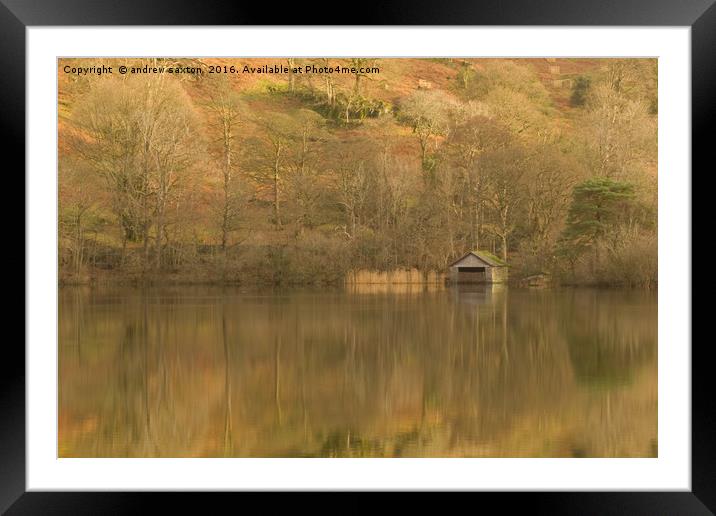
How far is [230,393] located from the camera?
24.7 feet

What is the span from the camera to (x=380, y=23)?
272cm

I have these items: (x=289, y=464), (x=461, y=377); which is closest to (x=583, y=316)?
(x=461, y=377)

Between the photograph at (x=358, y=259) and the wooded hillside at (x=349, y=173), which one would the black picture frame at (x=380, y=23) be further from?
the wooded hillside at (x=349, y=173)

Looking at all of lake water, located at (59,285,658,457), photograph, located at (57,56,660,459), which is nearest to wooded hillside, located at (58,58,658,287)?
photograph, located at (57,56,660,459)

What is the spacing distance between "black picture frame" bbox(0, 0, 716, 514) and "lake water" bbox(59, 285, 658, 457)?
2361 mm

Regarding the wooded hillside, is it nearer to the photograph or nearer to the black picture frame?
A: the photograph

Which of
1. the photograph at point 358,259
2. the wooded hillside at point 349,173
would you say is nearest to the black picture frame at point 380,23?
the photograph at point 358,259

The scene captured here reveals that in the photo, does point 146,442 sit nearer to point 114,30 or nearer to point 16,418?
point 16,418

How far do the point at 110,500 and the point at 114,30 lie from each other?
69.2 inches

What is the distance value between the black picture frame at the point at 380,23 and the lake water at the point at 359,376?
2.36 metres

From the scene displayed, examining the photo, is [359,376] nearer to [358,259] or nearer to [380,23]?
[380,23]

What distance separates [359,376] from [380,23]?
5795 mm

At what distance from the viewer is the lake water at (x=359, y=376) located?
221 inches

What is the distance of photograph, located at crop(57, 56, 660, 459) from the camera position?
639 centimetres
